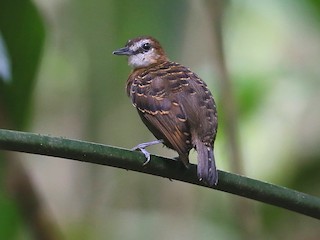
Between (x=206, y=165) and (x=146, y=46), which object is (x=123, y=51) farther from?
(x=206, y=165)

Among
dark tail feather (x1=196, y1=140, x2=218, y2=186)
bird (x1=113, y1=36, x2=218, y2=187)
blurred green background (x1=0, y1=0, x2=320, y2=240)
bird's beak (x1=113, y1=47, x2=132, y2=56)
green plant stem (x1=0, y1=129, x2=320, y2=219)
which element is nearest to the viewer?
green plant stem (x1=0, y1=129, x2=320, y2=219)

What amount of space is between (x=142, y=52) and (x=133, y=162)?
159 cm

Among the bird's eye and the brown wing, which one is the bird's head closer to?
the bird's eye

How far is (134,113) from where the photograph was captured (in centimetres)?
391

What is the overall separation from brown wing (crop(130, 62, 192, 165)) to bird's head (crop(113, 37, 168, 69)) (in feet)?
1.15

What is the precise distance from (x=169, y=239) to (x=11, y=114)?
1546 mm

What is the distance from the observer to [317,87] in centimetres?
347

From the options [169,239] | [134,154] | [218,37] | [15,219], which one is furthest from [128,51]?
[134,154]

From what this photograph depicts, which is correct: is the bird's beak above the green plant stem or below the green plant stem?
below

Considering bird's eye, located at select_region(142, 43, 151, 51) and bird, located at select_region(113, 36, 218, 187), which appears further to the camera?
bird's eye, located at select_region(142, 43, 151, 51)

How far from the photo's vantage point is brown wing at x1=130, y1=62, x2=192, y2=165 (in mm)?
2262

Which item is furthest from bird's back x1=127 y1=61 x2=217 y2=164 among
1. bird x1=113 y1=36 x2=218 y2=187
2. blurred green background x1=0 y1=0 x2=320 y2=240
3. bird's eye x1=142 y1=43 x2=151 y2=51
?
bird's eye x1=142 y1=43 x2=151 y2=51

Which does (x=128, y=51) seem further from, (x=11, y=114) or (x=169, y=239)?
(x=169, y=239)

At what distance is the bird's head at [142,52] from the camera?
3.08 meters
